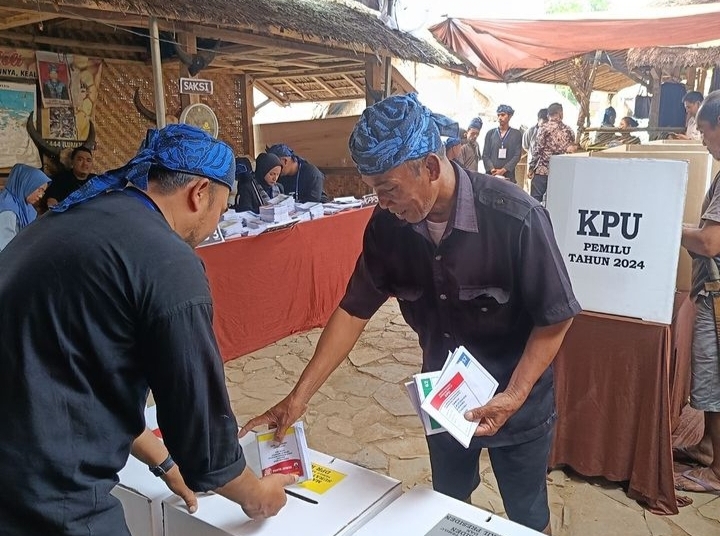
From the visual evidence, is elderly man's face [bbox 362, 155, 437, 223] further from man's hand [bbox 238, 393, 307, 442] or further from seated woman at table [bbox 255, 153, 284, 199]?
seated woman at table [bbox 255, 153, 284, 199]

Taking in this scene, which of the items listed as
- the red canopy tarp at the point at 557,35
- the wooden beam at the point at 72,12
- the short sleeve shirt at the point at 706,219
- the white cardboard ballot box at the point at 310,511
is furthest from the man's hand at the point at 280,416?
the red canopy tarp at the point at 557,35

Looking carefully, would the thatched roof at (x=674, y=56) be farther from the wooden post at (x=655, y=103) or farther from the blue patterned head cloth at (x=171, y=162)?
the blue patterned head cloth at (x=171, y=162)

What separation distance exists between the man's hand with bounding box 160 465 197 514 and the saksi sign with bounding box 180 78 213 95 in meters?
4.55

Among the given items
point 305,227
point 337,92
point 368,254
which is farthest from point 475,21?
point 368,254

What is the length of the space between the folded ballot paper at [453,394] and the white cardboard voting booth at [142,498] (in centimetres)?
70

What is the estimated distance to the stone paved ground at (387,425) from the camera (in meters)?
2.79

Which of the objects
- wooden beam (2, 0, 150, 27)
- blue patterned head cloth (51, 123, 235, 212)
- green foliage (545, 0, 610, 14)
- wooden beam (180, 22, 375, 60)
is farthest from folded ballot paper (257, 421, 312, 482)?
green foliage (545, 0, 610, 14)

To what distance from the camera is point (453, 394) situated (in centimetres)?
152

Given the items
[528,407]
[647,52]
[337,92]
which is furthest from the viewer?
[337,92]

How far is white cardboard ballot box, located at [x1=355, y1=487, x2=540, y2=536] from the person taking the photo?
1.36 metres

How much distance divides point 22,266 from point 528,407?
1.40m

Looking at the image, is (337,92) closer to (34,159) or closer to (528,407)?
(34,159)

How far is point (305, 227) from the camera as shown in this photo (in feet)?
17.6

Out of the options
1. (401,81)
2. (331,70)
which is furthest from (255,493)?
(331,70)
